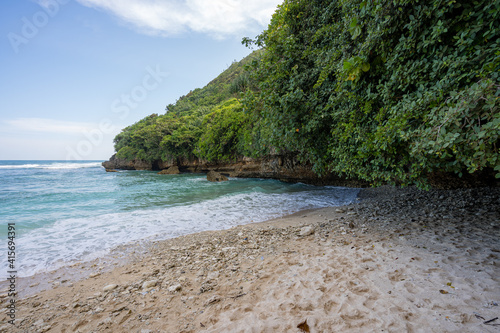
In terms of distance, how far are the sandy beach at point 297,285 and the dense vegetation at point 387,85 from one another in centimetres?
137

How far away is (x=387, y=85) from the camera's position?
424 cm

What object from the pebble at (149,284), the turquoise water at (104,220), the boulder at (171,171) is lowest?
the turquoise water at (104,220)

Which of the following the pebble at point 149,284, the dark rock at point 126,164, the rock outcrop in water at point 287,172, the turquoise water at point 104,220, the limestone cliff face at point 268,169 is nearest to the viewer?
the pebble at point 149,284

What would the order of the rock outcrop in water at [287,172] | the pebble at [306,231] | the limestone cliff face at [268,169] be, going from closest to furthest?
the pebble at [306,231], the rock outcrop in water at [287,172], the limestone cliff face at [268,169]

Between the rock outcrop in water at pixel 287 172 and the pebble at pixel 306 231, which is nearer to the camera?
the pebble at pixel 306 231

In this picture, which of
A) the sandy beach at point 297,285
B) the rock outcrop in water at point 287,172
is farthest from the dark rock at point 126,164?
the sandy beach at point 297,285

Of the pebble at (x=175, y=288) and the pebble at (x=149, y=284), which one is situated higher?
the pebble at (x=175, y=288)

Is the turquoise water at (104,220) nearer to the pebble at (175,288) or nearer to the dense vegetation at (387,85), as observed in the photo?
the pebble at (175,288)

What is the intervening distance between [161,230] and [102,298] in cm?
357

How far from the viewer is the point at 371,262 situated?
3.16 m

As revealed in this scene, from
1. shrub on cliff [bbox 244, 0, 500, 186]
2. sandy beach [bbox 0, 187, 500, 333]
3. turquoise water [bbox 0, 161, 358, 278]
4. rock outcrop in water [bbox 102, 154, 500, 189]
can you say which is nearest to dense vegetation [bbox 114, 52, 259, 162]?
rock outcrop in water [bbox 102, 154, 500, 189]

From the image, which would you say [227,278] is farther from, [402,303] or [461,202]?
[461,202]

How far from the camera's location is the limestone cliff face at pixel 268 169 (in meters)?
14.9

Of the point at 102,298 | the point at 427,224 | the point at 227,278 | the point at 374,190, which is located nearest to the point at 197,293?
the point at 227,278
